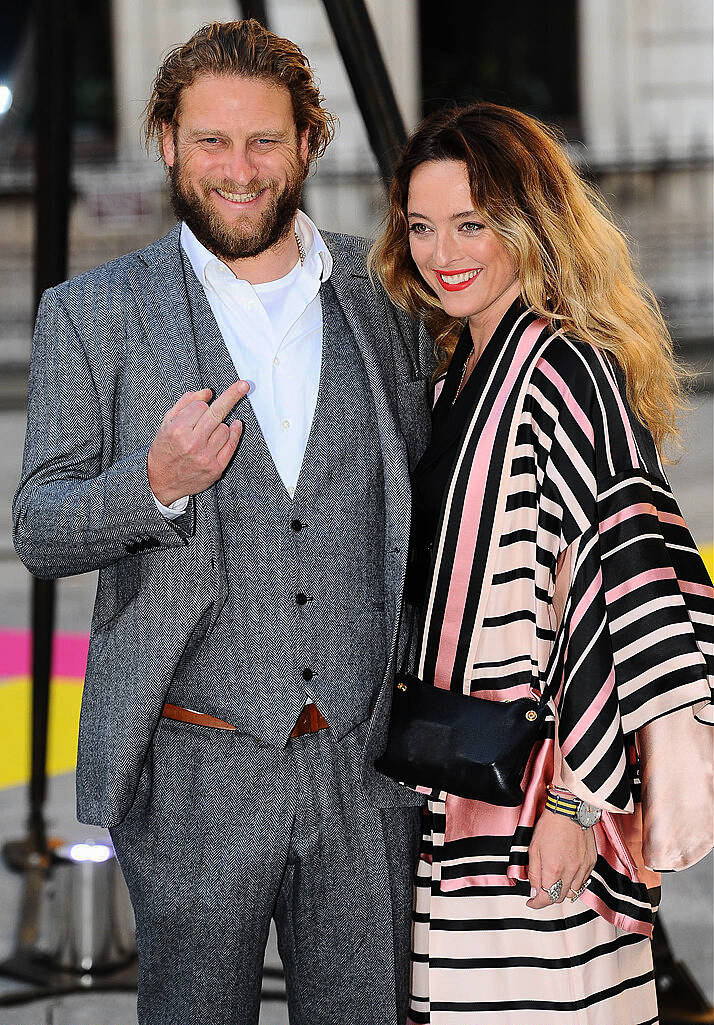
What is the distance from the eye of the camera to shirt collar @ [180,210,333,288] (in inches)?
87.3

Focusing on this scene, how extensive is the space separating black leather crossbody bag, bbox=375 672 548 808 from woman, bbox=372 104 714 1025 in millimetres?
31

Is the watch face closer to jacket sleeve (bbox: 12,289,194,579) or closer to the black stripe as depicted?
the black stripe

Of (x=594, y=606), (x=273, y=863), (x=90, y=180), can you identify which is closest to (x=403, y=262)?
(x=594, y=606)

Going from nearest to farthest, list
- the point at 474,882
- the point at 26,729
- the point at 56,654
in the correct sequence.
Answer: the point at 474,882
the point at 26,729
the point at 56,654

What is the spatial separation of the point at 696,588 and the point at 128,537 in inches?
36.1

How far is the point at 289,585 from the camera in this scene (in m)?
2.14

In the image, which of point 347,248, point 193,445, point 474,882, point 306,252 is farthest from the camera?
point 347,248

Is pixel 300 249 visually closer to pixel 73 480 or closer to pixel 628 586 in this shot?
pixel 73 480

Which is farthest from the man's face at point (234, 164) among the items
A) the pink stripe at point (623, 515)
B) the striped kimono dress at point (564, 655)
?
the pink stripe at point (623, 515)

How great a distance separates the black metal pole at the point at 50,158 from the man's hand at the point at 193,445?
183 centimetres

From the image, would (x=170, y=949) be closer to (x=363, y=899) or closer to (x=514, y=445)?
(x=363, y=899)

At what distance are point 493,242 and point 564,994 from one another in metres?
1.22

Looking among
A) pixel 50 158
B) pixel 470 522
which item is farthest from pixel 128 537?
pixel 50 158

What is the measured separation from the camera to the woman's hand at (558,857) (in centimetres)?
204
